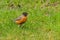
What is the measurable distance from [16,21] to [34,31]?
69 cm

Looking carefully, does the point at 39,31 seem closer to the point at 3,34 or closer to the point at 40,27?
the point at 40,27

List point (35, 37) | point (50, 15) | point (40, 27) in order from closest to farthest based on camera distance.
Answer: point (35, 37), point (40, 27), point (50, 15)

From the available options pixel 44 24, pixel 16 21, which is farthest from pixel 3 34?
pixel 44 24

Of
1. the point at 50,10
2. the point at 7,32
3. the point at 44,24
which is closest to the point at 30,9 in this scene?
the point at 50,10

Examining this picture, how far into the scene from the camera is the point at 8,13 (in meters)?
9.95

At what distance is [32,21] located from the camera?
9383 millimetres

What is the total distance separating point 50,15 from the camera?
390 inches

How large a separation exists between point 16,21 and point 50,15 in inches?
57.2

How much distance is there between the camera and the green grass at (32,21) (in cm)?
834

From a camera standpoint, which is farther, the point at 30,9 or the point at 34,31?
the point at 30,9

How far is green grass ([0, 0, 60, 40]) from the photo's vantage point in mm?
8344

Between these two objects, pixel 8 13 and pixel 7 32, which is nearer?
pixel 7 32

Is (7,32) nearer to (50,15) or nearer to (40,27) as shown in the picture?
(40,27)

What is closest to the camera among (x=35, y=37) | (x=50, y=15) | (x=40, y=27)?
(x=35, y=37)
